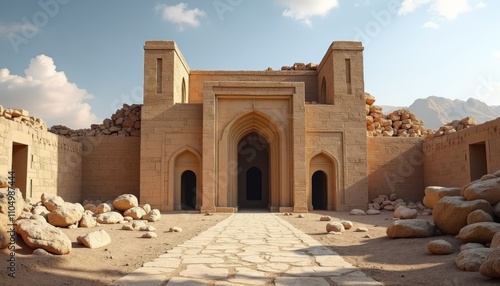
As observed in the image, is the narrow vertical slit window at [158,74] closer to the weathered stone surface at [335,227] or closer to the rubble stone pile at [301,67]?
the rubble stone pile at [301,67]

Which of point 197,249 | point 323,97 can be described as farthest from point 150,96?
point 197,249

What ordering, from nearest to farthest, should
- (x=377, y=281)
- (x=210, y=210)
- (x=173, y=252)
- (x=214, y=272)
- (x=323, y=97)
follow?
(x=377, y=281)
(x=214, y=272)
(x=173, y=252)
(x=210, y=210)
(x=323, y=97)

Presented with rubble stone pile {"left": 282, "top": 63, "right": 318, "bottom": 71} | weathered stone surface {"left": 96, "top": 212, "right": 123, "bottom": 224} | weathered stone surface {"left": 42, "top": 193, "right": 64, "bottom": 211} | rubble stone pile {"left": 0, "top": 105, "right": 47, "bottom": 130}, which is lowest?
weathered stone surface {"left": 96, "top": 212, "right": 123, "bottom": 224}

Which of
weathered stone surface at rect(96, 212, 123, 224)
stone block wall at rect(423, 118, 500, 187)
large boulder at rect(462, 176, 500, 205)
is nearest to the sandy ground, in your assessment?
large boulder at rect(462, 176, 500, 205)

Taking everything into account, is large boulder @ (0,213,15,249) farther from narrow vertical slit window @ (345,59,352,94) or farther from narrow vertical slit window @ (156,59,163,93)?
narrow vertical slit window @ (345,59,352,94)

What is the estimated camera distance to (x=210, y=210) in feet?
55.6

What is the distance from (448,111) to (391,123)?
101 metres

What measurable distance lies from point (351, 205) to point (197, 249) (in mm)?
12169

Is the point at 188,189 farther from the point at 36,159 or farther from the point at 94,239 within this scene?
the point at 94,239

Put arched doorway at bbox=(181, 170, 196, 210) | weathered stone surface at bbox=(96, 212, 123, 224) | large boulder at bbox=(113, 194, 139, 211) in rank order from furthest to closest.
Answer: arched doorway at bbox=(181, 170, 196, 210)
large boulder at bbox=(113, 194, 139, 211)
weathered stone surface at bbox=(96, 212, 123, 224)

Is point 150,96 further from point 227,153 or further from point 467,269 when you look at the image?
point 467,269

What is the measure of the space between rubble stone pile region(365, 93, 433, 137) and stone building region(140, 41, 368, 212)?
2.10 meters

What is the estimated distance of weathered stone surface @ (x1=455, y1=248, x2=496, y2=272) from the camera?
461 centimetres

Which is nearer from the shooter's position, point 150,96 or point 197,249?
point 197,249
